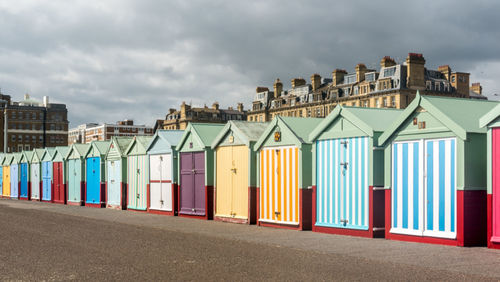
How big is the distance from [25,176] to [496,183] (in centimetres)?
4129

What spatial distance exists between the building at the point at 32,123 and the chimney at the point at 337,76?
244 ft

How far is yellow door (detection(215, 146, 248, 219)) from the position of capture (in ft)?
72.5

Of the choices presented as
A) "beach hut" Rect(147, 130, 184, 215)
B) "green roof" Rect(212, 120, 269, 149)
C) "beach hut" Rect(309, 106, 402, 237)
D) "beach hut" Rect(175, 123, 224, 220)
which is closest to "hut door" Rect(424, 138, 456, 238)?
"beach hut" Rect(309, 106, 402, 237)

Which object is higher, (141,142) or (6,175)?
(141,142)

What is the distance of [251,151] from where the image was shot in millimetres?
21734

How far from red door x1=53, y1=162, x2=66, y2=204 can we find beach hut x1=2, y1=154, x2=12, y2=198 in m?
11.8

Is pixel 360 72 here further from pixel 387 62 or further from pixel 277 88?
pixel 277 88

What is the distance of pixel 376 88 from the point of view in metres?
97.8

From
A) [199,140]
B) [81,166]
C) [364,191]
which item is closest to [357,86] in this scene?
[81,166]

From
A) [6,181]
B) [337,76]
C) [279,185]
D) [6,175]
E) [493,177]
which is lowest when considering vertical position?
[6,181]

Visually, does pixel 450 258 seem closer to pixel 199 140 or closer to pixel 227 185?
pixel 227 185

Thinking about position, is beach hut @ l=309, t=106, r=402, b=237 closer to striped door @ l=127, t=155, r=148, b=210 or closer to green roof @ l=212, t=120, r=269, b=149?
green roof @ l=212, t=120, r=269, b=149

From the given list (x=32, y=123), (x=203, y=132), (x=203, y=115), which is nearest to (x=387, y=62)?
(x=203, y=115)

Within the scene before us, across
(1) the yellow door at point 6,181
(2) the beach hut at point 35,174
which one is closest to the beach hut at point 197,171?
(2) the beach hut at point 35,174
